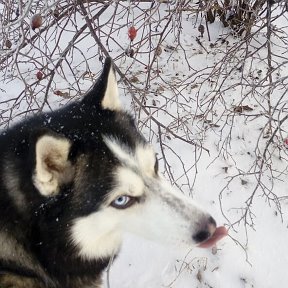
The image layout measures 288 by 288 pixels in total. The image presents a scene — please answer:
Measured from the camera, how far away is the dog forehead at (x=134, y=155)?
2.12 meters

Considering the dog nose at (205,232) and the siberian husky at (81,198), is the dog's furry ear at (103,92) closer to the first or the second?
the siberian husky at (81,198)

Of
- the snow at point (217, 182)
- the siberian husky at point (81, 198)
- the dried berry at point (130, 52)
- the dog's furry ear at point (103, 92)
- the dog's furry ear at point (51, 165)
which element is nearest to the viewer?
the dog's furry ear at point (51, 165)

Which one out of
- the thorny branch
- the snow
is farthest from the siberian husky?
Result: the thorny branch

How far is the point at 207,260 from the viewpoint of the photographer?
3.44 metres

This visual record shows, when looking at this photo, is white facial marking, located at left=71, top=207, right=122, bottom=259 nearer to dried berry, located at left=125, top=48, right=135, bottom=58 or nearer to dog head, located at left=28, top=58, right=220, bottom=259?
dog head, located at left=28, top=58, right=220, bottom=259

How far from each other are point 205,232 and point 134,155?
0.46m

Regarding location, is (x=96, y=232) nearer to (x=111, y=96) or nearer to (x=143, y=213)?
(x=143, y=213)

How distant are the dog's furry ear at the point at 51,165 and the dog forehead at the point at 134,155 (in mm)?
210

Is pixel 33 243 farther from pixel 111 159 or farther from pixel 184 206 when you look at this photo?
pixel 184 206

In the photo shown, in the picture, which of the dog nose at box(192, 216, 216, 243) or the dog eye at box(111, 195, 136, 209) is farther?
the dog nose at box(192, 216, 216, 243)

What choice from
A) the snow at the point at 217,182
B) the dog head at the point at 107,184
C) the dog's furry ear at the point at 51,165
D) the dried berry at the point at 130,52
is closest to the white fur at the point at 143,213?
the dog head at the point at 107,184

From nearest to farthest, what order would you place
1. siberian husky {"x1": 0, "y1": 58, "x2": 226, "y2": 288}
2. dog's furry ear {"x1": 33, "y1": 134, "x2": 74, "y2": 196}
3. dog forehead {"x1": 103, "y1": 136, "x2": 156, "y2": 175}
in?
dog's furry ear {"x1": 33, "y1": 134, "x2": 74, "y2": 196} < siberian husky {"x1": 0, "y1": 58, "x2": 226, "y2": 288} < dog forehead {"x1": 103, "y1": 136, "x2": 156, "y2": 175}

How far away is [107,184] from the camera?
207 cm

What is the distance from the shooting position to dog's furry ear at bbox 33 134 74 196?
5.87ft
